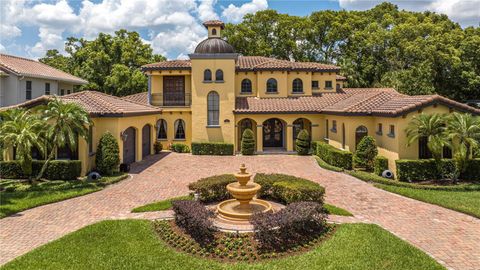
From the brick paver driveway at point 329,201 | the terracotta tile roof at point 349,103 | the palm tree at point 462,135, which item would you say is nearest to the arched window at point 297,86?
the terracotta tile roof at point 349,103

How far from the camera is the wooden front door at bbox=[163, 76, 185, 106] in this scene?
98.3 feet

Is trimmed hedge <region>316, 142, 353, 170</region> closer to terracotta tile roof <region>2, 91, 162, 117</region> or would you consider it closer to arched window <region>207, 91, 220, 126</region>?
arched window <region>207, 91, 220, 126</region>

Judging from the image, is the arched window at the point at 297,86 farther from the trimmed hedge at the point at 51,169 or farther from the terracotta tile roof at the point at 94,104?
the trimmed hedge at the point at 51,169

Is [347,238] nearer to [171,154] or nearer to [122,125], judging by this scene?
[122,125]

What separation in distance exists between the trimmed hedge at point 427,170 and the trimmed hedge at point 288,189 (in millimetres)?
7105

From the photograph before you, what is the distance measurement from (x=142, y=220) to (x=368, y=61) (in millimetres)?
39622

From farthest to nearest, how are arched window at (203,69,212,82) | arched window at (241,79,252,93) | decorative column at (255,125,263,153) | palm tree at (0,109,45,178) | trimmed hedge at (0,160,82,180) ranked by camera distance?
arched window at (241,79,252,93)
arched window at (203,69,212,82)
decorative column at (255,125,263,153)
trimmed hedge at (0,160,82,180)
palm tree at (0,109,45,178)

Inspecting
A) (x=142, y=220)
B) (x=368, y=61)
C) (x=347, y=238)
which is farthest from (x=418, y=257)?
(x=368, y=61)

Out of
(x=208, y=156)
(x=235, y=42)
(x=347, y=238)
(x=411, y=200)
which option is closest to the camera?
(x=347, y=238)

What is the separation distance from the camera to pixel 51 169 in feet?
56.3

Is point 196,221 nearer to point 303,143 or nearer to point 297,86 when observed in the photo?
point 303,143

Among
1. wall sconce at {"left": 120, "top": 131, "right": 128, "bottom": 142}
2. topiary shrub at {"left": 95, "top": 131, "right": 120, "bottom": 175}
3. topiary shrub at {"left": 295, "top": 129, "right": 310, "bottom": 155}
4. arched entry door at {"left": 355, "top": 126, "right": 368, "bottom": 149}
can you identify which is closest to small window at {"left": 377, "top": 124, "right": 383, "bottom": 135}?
arched entry door at {"left": 355, "top": 126, "right": 368, "bottom": 149}

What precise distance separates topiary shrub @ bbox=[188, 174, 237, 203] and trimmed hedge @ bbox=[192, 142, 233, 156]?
515 inches

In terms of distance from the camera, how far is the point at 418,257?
8.48 m
